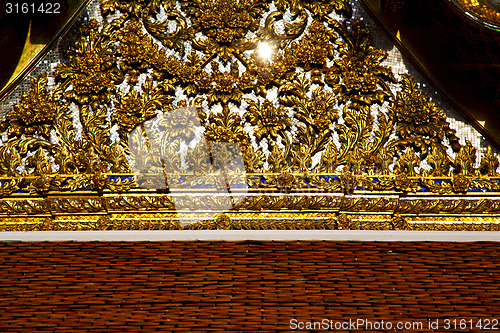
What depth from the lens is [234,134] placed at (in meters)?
1.22

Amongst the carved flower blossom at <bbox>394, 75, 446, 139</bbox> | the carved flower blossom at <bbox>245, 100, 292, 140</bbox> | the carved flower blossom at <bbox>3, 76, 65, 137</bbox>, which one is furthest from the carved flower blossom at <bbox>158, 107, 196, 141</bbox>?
the carved flower blossom at <bbox>394, 75, 446, 139</bbox>

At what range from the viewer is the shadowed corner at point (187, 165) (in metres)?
1.15

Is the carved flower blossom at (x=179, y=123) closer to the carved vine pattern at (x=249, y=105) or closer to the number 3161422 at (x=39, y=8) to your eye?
the carved vine pattern at (x=249, y=105)

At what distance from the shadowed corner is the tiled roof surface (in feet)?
0.36

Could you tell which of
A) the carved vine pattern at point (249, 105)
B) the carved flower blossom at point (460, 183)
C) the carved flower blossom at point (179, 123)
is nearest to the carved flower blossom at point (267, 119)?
the carved vine pattern at point (249, 105)

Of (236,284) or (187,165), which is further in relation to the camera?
(187,165)

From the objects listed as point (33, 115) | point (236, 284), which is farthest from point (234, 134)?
point (33, 115)

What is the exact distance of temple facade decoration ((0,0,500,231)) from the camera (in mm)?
1153

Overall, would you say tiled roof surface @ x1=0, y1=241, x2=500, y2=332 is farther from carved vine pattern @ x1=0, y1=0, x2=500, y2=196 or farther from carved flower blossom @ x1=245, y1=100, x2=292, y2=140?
carved flower blossom @ x1=245, y1=100, x2=292, y2=140

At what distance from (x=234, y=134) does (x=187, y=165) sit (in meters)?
0.15

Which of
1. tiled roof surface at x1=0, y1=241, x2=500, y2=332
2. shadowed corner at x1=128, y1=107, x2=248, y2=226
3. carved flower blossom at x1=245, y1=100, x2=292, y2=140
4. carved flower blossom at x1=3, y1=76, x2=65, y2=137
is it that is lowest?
tiled roof surface at x1=0, y1=241, x2=500, y2=332

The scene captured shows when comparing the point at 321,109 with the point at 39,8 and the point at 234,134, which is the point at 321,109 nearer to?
the point at 234,134

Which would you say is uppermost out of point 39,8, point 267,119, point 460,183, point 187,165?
point 39,8

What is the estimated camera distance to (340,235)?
1111 mm
